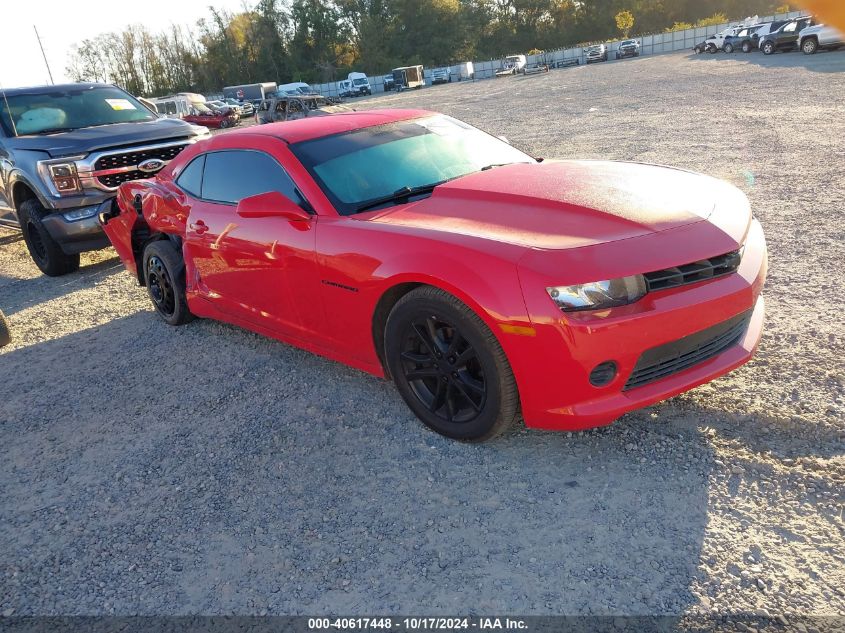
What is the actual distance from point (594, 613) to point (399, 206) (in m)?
2.25

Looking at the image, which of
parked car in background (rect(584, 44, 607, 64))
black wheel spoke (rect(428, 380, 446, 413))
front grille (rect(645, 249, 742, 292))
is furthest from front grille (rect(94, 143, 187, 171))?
parked car in background (rect(584, 44, 607, 64))

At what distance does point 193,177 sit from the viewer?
494 cm

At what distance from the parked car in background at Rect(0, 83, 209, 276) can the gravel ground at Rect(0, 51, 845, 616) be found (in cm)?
262

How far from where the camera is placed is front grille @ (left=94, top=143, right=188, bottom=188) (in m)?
7.31

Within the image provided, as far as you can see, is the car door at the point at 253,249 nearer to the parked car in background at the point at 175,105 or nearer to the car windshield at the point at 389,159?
the car windshield at the point at 389,159

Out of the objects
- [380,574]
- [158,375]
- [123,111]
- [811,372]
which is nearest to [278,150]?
[158,375]

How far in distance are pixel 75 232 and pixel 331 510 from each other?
558 centimetres

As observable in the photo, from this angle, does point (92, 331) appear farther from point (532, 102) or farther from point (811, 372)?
point (532, 102)

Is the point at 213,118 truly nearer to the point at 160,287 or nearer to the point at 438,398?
the point at 160,287

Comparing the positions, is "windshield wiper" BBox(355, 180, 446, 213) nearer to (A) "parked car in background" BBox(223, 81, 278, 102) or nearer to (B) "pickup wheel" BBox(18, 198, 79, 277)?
(B) "pickup wheel" BBox(18, 198, 79, 277)

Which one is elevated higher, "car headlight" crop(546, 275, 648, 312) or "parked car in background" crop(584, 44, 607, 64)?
"parked car in background" crop(584, 44, 607, 64)

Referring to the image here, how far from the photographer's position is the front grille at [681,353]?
2873 mm

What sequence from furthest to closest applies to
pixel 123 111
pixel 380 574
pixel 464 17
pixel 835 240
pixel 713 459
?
pixel 464 17 → pixel 123 111 → pixel 835 240 → pixel 713 459 → pixel 380 574

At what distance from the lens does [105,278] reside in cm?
751
